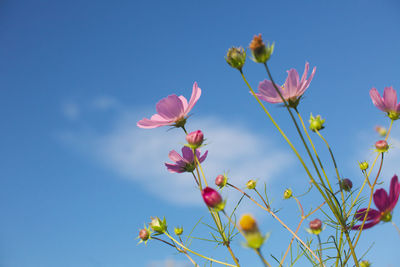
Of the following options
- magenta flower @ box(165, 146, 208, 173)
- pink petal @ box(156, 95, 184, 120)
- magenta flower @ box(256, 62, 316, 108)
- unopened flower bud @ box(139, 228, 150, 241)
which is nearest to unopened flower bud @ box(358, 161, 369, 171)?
magenta flower @ box(256, 62, 316, 108)

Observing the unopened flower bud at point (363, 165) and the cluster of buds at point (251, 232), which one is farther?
the unopened flower bud at point (363, 165)

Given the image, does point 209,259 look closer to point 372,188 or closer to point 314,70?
point 372,188

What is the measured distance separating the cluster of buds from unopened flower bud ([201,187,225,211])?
0.17m

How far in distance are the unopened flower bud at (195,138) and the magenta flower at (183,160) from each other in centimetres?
19

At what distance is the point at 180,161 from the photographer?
3.65 ft

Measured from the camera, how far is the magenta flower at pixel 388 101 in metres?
0.93

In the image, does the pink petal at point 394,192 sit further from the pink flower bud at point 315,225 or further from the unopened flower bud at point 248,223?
the unopened flower bud at point 248,223

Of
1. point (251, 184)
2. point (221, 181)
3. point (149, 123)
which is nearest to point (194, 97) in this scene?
point (149, 123)

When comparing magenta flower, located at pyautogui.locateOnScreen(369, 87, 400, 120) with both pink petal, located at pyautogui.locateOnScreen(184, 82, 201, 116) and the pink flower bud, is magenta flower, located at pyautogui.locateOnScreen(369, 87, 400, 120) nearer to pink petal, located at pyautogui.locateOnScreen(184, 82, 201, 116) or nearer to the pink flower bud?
the pink flower bud

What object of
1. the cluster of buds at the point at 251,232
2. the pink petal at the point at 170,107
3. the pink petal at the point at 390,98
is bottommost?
the cluster of buds at the point at 251,232

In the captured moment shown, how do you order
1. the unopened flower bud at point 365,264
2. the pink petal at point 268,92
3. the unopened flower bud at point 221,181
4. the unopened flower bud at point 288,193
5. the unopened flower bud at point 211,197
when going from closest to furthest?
the unopened flower bud at point 211,197 → the pink petal at point 268,92 → the unopened flower bud at point 221,181 → the unopened flower bud at point 365,264 → the unopened flower bud at point 288,193

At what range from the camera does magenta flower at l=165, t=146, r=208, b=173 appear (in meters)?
1.11

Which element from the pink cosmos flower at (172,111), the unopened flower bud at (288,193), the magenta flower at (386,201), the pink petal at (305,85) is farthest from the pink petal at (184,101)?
the magenta flower at (386,201)

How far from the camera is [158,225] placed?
113 centimetres
